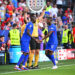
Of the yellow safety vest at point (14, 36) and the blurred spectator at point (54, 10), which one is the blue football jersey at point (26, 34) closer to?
the yellow safety vest at point (14, 36)

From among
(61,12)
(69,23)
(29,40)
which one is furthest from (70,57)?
(29,40)

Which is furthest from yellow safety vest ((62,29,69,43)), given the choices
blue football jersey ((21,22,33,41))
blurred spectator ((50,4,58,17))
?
blue football jersey ((21,22,33,41))

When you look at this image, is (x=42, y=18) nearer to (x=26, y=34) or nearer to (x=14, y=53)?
(x=14, y=53)

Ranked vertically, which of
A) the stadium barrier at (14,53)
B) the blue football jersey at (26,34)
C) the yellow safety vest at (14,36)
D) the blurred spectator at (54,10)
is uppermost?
the blurred spectator at (54,10)

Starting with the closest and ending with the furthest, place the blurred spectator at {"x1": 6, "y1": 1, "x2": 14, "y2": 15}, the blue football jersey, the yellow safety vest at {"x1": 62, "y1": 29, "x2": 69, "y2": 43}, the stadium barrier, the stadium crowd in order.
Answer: the blue football jersey
the stadium barrier
the stadium crowd
the blurred spectator at {"x1": 6, "y1": 1, "x2": 14, "y2": 15}
the yellow safety vest at {"x1": 62, "y1": 29, "x2": 69, "y2": 43}

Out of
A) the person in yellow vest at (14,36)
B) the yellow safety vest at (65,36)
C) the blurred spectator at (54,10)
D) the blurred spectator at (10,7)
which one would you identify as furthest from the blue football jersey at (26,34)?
the blurred spectator at (54,10)

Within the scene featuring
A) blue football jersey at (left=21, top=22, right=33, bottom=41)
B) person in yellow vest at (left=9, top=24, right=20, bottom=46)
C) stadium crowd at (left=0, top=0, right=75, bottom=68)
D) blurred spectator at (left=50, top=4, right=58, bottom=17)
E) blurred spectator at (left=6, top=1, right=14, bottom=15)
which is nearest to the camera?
blue football jersey at (left=21, top=22, right=33, bottom=41)

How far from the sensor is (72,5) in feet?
74.6

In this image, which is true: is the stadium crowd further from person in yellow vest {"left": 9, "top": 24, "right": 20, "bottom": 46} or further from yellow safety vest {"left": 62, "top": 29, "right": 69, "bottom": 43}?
person in yellow vest {"left": 9, "top": 24, "right": 20, "bottom": 46}

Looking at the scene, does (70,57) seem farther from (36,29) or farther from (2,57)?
(36,29)

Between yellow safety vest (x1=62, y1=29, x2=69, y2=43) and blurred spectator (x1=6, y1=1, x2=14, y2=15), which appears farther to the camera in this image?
yellow safety vest (x1=62, y1=29, x2=69, y2=43)

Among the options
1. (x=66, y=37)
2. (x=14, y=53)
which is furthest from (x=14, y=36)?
(x=66, y=37)

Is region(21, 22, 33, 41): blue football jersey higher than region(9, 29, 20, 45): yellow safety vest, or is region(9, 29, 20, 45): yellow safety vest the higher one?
region(21, 22, 33, 41): blue football jersey

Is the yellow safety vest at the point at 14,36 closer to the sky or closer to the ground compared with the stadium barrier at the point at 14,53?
closer to the sky
